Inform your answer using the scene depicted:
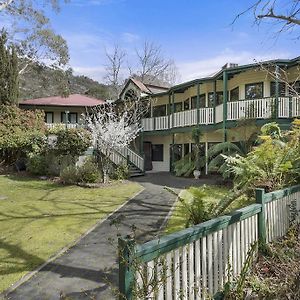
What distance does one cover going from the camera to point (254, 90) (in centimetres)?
1898

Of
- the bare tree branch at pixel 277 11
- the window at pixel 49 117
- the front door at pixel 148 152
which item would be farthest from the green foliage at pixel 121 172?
the window at pixel 49 117

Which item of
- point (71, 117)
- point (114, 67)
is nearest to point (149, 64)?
point (114, 67)

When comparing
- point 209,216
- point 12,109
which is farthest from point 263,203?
point 12,109

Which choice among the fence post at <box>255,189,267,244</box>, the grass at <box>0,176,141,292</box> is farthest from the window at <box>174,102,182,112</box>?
the fence post at <box>255,189,267,244</box>

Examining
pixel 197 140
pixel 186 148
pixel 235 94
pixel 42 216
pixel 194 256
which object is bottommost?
pixel 42 216

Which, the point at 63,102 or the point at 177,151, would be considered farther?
the point at 63,102

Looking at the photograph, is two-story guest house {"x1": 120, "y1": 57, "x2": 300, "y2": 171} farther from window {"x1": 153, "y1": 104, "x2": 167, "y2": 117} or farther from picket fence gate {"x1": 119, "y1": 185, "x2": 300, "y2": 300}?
picket fence gate {"x1": 119, "y1": 185, "x2": 300, "y2": 300}

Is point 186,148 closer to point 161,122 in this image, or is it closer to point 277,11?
point 161,122

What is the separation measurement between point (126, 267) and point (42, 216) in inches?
315

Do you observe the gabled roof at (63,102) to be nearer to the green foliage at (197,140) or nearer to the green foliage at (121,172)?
the green foliage at (121,172)

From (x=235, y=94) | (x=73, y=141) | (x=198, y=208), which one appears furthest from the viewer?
(x=235, y=94)

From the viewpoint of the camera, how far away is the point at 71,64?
1486 inches

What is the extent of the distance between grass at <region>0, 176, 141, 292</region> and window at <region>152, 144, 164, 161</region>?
937 cm

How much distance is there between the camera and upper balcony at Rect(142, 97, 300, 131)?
53.4 ft
